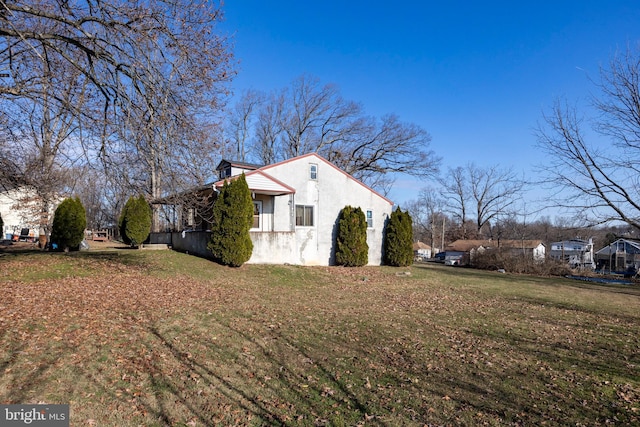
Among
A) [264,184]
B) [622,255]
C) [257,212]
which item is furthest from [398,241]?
[622,255]

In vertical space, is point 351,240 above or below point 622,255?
above

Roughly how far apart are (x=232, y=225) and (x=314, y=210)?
18.3 feet

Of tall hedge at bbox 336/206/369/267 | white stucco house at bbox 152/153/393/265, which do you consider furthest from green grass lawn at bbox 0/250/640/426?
tall hedge at bbox 336/206/369/267

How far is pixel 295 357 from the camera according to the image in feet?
18.5

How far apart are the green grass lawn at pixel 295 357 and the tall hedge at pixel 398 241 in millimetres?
9946

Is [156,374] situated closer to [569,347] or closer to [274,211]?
[569,347]

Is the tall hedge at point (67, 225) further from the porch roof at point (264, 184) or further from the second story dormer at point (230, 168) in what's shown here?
the second story dormer at point (230, 168)

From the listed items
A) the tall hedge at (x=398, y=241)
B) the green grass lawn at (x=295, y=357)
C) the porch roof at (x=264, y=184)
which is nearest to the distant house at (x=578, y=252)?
the tall hedge at (x=398, y=241)

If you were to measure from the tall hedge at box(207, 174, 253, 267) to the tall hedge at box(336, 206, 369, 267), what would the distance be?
5.63 m

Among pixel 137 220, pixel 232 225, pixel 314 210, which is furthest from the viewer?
pixel 137 220

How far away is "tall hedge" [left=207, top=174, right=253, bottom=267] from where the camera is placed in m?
15.3

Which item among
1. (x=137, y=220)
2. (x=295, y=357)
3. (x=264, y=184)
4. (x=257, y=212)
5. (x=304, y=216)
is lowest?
(x=295, y=357)

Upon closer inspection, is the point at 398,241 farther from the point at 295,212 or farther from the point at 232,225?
the point at 232,225

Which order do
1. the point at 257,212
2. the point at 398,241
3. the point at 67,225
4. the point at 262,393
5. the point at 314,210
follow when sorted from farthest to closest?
1. the point at 398,241
2. the point at 314,210
3. the point at 257,212
4. the point at 67,225
5. the point at 262,393
